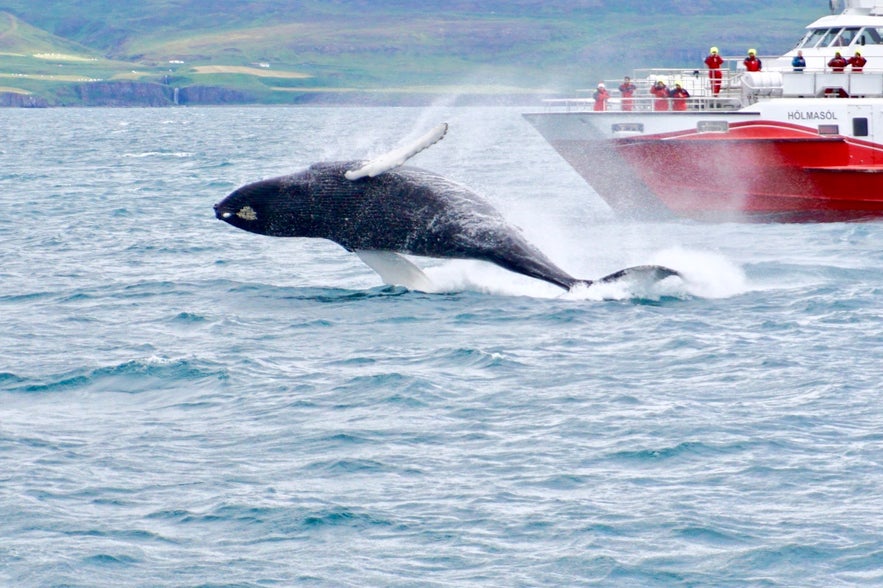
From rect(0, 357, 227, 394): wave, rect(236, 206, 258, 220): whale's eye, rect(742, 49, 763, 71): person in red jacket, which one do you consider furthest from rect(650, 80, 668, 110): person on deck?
rect(0, 357, 227, 394): wave

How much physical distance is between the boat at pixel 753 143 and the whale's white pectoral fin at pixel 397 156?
565 inches

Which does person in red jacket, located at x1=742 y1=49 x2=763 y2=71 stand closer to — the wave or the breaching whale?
the breaching whale

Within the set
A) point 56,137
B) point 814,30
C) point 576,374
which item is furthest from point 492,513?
point 56,137

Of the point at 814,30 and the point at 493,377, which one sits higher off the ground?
the point at 814,30

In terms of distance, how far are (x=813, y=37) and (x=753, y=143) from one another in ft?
19.1

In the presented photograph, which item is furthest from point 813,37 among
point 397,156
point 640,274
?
point 397,156

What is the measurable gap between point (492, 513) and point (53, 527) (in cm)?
393

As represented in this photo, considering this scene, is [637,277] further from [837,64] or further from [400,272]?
[837,64]

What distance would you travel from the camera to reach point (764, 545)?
11.8m

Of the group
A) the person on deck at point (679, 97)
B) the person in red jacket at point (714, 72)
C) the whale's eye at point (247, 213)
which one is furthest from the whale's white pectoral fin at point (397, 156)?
the person in red jacket at point (714, 72)

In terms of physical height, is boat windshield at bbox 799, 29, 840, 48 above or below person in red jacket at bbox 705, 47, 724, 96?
above

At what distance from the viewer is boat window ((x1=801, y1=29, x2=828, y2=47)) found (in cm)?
3625

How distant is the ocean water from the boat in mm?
5011

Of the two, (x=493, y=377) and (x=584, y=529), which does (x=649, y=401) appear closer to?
(x=493, y=377)
